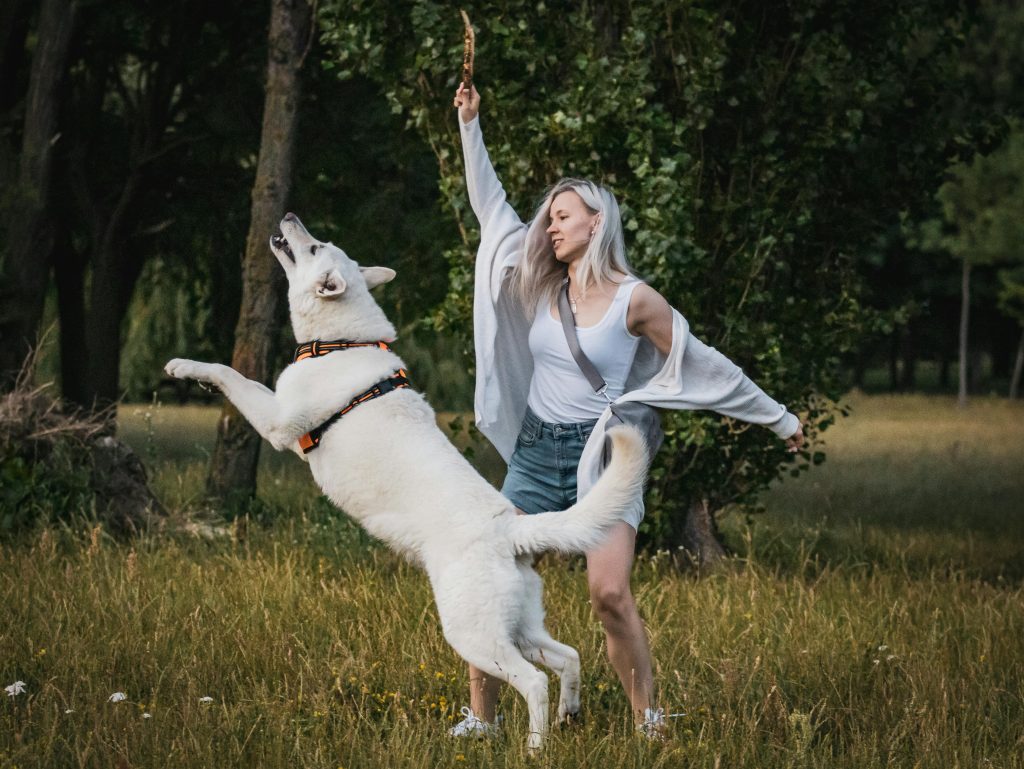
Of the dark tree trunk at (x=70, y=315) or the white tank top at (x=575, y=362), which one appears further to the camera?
the dark tree trunk at (x=70, y=315)

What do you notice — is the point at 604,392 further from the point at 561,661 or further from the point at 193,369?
the point at 193,369

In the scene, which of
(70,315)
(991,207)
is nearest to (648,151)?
(70,315)

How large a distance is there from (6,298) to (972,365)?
4074cm

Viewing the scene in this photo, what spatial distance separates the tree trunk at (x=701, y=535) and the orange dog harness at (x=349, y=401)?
13.5 ft

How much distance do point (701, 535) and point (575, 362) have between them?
4088mm

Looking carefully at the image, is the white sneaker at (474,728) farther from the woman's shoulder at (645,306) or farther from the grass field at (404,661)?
the woman's shoulder at (645,306)

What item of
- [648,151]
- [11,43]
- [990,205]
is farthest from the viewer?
[990,205]

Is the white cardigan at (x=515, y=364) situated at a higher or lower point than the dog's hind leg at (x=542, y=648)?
higher

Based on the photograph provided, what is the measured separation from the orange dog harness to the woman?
43cm

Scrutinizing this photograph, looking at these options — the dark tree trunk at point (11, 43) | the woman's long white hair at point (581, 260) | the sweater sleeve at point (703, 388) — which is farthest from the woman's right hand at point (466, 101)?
the dark tree trunk at point (11, 43)

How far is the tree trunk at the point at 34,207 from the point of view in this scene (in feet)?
34.4

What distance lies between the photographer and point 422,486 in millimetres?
4367

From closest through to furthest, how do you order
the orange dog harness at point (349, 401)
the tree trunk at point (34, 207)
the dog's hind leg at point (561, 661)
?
1. the dog's hind leg at point (561, 661)
2. the orange dog harness at point (349, 401)
3. the tree trunk at point (34, 207)

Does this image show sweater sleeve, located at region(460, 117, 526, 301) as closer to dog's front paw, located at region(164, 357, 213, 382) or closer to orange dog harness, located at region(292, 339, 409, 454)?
orange dog harness, located at region(292, 339, 409, 454)
